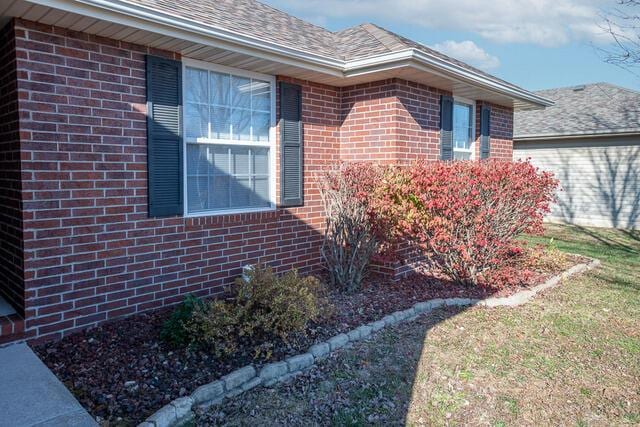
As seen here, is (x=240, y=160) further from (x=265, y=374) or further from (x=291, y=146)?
(x=265, y=374)

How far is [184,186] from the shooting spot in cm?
515

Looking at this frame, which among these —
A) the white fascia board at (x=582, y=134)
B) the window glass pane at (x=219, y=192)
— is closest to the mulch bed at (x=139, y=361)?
the window glass pane at (x=219, y=192)

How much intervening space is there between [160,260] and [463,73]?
4.70 meters

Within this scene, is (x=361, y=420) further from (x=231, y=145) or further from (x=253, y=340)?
(x=231, y=145)

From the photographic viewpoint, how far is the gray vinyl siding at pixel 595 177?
12570 mm

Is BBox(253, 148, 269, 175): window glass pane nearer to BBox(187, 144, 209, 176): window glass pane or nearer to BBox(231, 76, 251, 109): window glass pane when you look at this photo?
BBox(231, 76, 251, 109): window glass pane

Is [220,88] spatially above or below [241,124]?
above

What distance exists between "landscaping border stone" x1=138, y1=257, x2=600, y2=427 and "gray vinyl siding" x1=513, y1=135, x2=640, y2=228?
32.3 ft

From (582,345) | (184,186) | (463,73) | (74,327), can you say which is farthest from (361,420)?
(463,73)

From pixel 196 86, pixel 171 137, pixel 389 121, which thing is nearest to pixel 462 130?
pixel 389 121

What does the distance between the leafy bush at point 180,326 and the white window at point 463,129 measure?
553cm

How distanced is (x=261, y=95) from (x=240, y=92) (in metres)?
0.33

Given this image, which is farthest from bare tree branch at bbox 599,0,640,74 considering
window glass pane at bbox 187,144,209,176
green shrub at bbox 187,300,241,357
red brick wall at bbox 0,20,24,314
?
red brick wall at bbox 0,20,24,314

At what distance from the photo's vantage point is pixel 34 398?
9.80 ft
